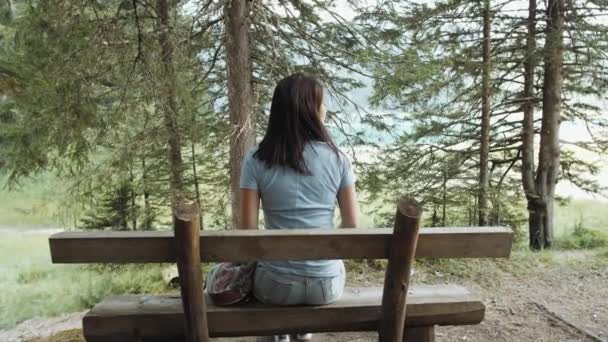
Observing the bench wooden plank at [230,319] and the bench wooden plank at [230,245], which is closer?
the bench wooden plank at [230,245]

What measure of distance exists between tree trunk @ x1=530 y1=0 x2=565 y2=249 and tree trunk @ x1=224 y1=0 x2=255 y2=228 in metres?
6.76

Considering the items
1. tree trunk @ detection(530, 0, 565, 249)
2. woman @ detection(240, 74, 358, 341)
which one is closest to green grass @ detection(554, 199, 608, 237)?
tree trunk @ detection(530, 0, 565, 249)

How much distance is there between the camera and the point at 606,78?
9.40 metres

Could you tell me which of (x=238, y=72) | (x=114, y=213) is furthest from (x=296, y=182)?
(x=114, y=213)

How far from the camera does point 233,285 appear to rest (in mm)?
2400

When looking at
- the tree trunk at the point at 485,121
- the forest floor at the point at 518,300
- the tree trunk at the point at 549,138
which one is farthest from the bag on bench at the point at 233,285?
the tree trunk at the point at 549,138

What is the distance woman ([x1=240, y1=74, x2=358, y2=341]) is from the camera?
2.32m

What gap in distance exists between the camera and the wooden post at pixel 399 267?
6.51 ft

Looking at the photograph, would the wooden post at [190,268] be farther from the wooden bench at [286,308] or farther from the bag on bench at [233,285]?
the bag on bench at [233,285]

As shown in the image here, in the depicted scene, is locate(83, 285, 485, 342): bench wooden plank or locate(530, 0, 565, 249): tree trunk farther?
locate(530, 0, 565, 249): tree trunk

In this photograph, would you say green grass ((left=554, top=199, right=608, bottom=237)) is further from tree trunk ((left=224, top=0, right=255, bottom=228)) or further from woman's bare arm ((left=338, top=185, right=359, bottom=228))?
woman's bare arm ((left=338, top=185, right=359, bottom=228))

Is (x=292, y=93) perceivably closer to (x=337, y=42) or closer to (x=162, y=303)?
(x=162, y=303)

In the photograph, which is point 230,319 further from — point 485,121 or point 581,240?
point 581,240

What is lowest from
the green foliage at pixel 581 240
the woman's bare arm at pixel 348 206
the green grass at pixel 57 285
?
the green grass at pixel 57 285
